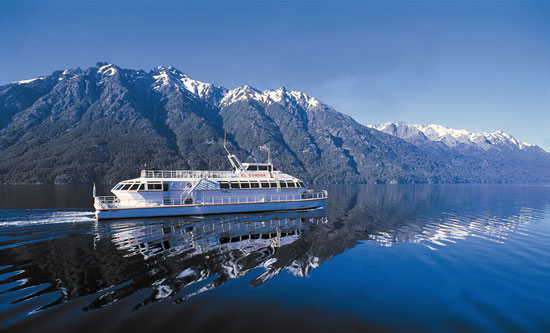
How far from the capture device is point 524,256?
20.4m

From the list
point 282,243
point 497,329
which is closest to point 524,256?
point 497,329

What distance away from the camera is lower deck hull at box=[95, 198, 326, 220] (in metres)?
30.5

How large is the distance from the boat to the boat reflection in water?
→ 1.97 meters

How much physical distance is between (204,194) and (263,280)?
24.0 metres

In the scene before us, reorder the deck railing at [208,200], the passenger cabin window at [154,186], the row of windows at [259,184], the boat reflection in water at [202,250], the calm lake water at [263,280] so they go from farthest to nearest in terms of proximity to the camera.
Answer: the row of windows at [259,184] < the passenger cabin window at [154,186] < the deck railing at [208,200] < the boat reflection in water at [202,250] < the calm lake water at [263,280]

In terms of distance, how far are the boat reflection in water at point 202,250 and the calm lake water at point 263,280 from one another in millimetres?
108

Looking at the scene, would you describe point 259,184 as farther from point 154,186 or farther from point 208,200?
point 154,186

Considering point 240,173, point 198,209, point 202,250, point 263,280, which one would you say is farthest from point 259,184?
point 263,280

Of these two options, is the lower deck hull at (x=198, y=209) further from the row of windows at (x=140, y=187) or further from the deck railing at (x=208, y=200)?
the row of windows at (x=140, y=187)

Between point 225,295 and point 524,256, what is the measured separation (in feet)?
79.4

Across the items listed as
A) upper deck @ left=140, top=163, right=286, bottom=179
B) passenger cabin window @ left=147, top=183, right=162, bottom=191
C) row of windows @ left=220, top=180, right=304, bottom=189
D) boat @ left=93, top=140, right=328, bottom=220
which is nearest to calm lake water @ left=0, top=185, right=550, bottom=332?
boat @ left=93, top=140, right=328, bottom=220

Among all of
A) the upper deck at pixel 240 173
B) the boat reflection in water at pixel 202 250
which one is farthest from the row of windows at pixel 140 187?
the boat reflection in water at pixel 202 250

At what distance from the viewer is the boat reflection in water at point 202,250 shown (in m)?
13.1

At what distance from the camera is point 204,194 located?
35.9 meters
